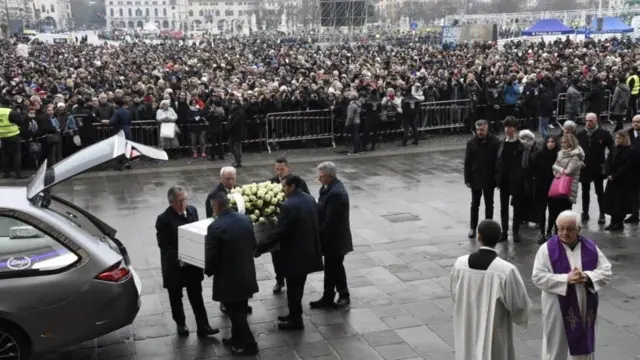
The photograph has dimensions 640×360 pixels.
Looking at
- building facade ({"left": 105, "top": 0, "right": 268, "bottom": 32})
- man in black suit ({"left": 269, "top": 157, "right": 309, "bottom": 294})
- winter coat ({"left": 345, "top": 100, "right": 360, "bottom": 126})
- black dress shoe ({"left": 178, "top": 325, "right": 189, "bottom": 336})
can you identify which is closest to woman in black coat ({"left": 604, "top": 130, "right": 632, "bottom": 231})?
man in black suit ({"left": 269, "top": 157, "right": 309, "bottom": 294})

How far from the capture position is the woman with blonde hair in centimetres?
866

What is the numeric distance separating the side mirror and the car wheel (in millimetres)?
648

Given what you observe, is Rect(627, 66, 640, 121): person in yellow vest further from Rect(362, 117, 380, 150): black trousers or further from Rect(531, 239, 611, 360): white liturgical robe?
Rect(531, 239, 611, 360): white liturgical robe

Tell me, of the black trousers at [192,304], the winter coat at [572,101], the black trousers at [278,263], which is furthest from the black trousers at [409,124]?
the black trousers at [192,304]

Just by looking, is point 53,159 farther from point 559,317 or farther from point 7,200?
point 559,317

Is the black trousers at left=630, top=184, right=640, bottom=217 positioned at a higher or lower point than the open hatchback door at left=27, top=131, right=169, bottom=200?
lower

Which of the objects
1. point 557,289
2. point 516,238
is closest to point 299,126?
point 516,238

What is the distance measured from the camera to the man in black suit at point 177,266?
616cm

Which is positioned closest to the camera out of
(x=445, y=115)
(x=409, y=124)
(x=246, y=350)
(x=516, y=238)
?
(x=246, y=350)

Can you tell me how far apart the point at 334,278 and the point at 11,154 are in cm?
957

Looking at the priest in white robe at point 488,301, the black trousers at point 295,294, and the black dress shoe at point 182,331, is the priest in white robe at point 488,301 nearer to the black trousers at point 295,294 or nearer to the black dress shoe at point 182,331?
the black trousers at point 295,294

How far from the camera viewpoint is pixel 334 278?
7141 mm

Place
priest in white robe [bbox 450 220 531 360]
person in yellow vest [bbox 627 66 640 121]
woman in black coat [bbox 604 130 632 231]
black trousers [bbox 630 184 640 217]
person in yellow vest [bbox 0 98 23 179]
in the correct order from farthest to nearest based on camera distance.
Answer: person in yellow vest [bbox 627 66 640 121] → person in yellow vest [bbox 0 98 23 179] → black trousers [bbox 630 184 640 217] → woman in black coat [bbox 604 130 632 231] → priest in white robe [bbox 450 220 531 360]

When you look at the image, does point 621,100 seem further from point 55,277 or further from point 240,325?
point 55,277
